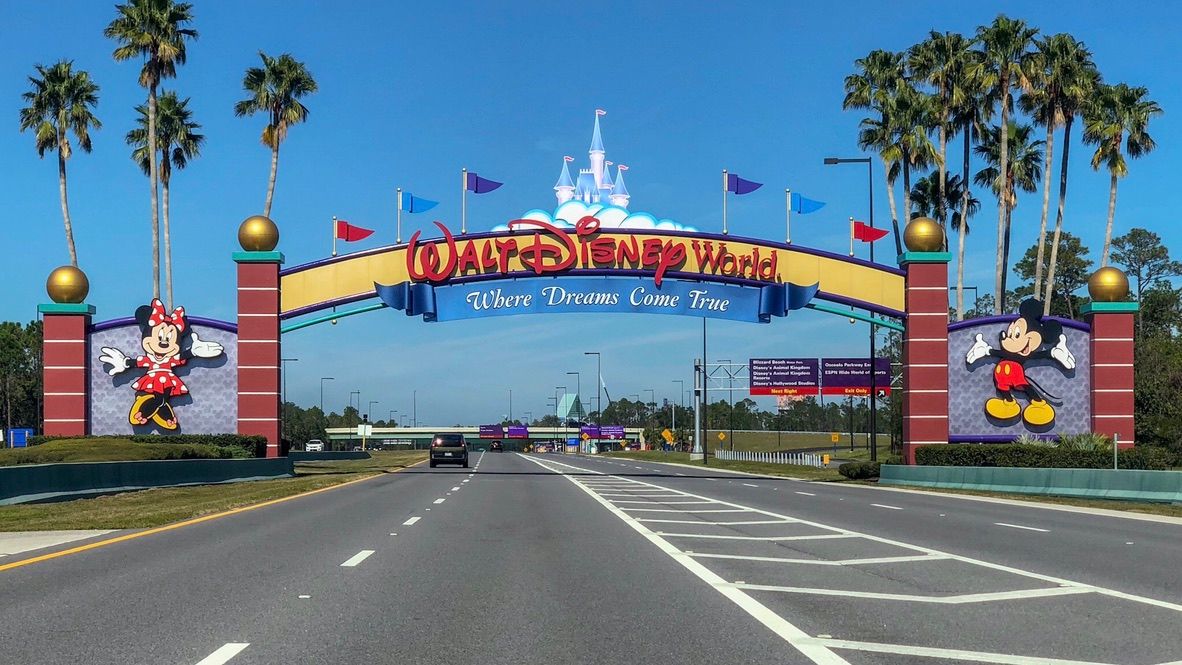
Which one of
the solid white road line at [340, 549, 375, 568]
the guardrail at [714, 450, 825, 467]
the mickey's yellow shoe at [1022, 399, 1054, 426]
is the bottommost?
the guardrail at [714, 450, 825, 467]

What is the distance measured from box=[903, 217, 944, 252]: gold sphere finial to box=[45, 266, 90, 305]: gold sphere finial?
3141 cm

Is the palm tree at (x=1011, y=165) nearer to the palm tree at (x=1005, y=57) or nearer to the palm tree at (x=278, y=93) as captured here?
the palm tree at (x=1005, y=57)

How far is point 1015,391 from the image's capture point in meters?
45.7

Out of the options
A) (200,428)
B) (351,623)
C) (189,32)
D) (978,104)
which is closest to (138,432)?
(200,428)

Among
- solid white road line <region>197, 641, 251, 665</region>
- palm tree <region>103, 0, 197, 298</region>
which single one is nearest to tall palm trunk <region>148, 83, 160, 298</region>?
palm tree <region>103, 0, 197, 298</region>

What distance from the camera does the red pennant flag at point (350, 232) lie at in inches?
1864

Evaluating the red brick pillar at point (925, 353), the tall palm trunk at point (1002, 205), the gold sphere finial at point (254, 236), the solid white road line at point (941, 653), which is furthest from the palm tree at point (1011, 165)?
the solid white road line at point (941, 653)

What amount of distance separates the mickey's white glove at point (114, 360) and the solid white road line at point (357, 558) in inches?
1319

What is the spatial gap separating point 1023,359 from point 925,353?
160 inches

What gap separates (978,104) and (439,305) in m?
33.0

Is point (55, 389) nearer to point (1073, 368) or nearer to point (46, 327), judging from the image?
point (46, 327)

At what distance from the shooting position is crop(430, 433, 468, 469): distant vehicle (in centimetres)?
6494

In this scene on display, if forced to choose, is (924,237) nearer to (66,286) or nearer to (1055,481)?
(1055,481)

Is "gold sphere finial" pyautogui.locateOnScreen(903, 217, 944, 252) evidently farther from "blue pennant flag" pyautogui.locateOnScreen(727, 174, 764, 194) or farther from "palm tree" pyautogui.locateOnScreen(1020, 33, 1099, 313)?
"palm tree" pyautogui.locateOnScreen(1020, 33, 1099, 313)
